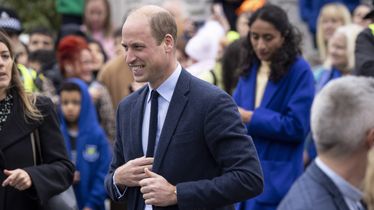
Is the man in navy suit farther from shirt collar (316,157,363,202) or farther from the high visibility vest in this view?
the high visibility vest

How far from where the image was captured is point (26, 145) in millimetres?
5973

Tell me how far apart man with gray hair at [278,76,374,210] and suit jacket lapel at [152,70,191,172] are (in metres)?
1.09

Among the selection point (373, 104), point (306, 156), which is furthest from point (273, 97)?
point (373, 104)

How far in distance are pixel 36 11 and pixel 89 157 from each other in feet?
31.6

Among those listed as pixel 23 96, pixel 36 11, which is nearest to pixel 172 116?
pixel 23 96

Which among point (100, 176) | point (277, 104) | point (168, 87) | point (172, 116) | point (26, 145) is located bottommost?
point (100, 176)

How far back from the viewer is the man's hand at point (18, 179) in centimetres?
571

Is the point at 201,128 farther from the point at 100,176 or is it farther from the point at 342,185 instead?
the point at 100,176

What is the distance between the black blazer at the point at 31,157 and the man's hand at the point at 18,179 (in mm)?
51

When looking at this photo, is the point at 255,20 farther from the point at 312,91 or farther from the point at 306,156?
the point at 306,156

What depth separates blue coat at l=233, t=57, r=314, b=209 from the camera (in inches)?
287

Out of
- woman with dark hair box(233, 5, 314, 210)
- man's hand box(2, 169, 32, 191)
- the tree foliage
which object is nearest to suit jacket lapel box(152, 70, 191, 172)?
man's hand box(2, 169, 32, 191)

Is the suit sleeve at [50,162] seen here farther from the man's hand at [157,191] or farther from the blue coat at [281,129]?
the blue coat at [281,129]

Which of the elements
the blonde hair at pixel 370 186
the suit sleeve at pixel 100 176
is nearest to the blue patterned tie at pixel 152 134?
the blonde hair at pixel 370 186
